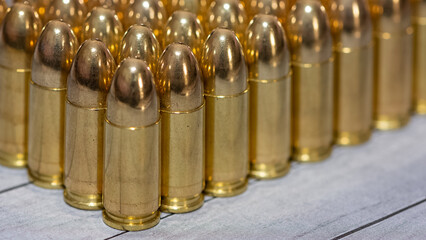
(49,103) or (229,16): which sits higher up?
(229,16)

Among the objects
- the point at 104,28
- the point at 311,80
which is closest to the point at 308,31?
the point at 311,80

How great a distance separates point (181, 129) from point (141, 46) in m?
0.13

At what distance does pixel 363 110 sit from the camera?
1650mm

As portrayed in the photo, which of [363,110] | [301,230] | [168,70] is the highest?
[168,70]

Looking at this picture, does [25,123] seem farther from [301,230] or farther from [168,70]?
[301,230]

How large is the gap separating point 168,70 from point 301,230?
0.28m

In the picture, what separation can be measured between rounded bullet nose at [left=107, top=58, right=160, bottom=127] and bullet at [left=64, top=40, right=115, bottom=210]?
5 centimetres

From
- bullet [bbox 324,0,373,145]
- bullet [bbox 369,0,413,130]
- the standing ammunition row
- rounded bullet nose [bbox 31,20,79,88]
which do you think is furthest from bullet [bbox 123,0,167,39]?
bullet [bbox 369,0,413,130]

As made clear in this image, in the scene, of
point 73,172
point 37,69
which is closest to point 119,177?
point 73,172

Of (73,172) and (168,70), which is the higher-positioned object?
(168,70)

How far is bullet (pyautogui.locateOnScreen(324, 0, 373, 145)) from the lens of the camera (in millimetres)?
1587

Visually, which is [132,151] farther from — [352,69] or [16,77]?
[352,69]

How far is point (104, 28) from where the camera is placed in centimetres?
146

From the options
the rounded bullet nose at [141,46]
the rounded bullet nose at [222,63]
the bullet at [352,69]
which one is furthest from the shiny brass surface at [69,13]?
the bullet at [352,69]
